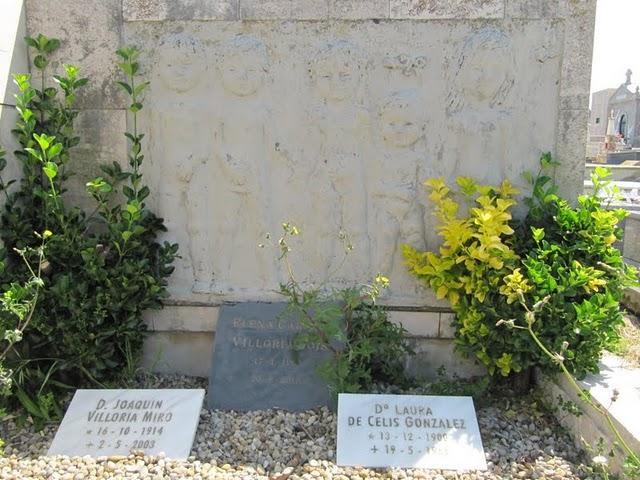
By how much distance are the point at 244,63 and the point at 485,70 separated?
126cm

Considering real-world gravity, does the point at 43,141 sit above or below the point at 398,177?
above

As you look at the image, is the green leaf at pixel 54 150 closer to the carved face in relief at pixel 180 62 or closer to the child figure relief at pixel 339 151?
the carved face in relief at pixel 180 62

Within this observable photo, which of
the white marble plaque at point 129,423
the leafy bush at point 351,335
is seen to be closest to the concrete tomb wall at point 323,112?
the leafy bush at point 351,335

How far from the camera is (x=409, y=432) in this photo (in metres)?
2.44

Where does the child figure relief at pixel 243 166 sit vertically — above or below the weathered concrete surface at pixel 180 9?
below

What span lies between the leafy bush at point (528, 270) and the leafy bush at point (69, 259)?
1.47 metres

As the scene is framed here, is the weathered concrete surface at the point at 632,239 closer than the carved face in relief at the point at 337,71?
No

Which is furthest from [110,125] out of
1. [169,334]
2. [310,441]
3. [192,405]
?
[310,441]

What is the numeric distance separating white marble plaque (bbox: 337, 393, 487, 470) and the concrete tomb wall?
Answer: 684 millimetres

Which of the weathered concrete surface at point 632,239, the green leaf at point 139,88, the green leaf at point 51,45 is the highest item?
the green leaf at point 51,45

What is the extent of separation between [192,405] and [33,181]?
1.42 meters

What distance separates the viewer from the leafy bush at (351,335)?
2658mm

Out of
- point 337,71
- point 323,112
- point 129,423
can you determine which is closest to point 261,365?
point 129,423

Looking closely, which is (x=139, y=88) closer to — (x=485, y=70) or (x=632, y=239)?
(x=485, y=70)
